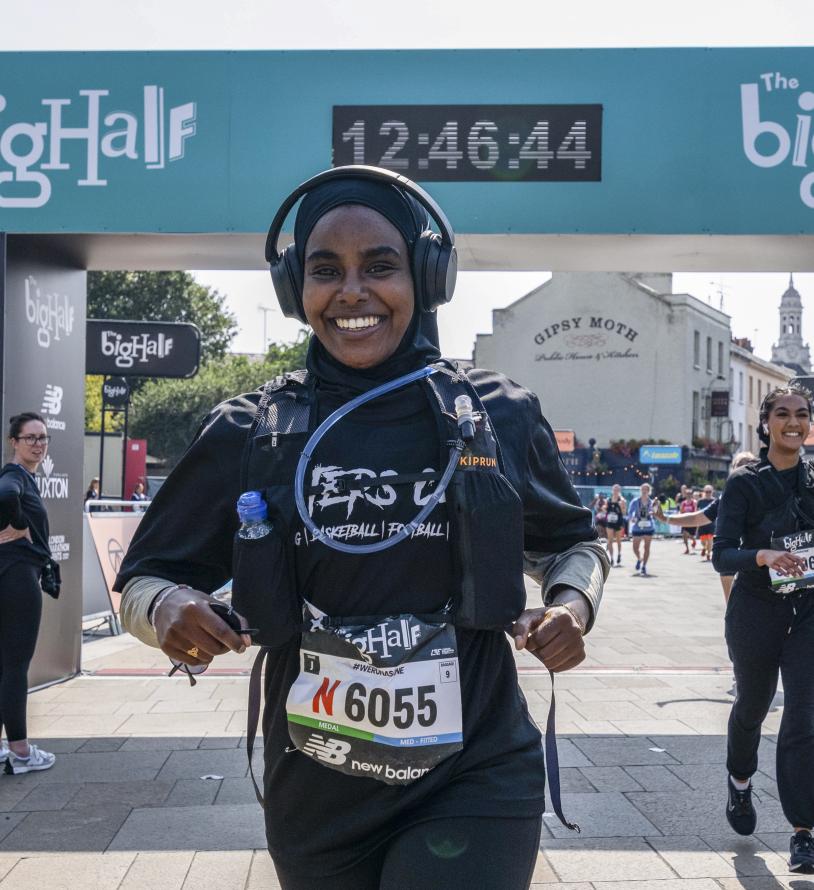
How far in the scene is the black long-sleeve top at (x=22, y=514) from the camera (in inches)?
228

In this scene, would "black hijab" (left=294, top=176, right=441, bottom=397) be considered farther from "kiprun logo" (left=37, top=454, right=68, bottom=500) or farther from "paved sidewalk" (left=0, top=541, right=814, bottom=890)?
"kiprun logo" (left=37, top=454, right=68, bottom=500)

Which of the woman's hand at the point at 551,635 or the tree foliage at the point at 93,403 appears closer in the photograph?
the woman's hand at the point at 551,635

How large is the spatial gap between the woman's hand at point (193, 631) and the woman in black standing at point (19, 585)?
163 inches

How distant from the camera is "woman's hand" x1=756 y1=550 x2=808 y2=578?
4.52 m

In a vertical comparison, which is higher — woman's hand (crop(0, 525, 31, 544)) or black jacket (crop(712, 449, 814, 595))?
black jacket (crop(712, 449, 814, 595))

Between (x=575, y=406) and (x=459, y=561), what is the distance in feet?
154

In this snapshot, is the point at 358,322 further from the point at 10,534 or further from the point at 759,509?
the point at 10,534

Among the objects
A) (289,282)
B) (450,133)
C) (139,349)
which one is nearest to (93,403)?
(139,349)

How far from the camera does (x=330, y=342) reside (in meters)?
2.20

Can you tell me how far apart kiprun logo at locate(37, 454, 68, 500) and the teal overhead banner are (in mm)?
2011

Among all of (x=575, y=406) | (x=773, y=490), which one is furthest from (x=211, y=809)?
(x=575, y=406)

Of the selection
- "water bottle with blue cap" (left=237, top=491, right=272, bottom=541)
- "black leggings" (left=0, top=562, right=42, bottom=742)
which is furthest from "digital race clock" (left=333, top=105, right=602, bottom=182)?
"water bottle with blue cap" (left=237, top=491, right=272, bottom=541)

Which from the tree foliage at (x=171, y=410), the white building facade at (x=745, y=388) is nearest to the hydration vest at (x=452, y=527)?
the tree foliage at (x=171, y=410)

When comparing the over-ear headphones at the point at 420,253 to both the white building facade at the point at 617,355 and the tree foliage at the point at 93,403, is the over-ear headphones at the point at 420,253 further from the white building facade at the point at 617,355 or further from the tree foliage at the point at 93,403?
the white building facade at the point at 617,355
